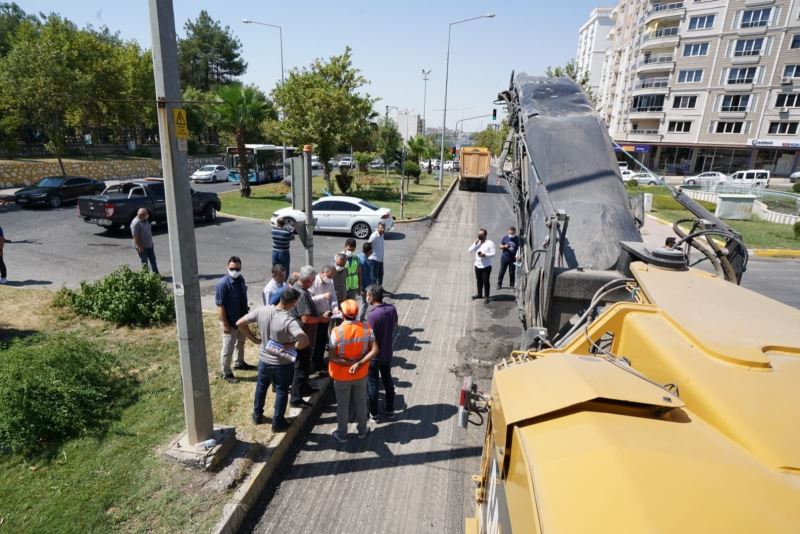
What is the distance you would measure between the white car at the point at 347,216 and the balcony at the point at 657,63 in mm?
45055

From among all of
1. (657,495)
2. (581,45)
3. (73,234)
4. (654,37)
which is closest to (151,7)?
(657,495)

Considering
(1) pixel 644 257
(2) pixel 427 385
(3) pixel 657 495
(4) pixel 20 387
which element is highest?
(1) pixel 644 257

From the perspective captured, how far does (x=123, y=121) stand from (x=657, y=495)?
150 ft

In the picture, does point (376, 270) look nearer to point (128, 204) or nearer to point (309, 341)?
point (309, 341)

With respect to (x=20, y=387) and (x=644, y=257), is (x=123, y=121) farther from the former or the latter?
(x=644, y=257)

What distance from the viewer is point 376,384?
545 centimetres

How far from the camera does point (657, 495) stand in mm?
1453

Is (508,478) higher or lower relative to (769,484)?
lower

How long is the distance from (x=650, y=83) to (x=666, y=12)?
21.7 feet

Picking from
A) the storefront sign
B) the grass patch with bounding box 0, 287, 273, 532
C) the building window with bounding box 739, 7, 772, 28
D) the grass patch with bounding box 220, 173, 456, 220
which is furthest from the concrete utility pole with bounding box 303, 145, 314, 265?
the building window with bounding box 739, 7, 772, 28

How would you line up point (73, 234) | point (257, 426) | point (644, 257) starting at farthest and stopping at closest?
point (73, 234), point (257, 426), point (644, 257)

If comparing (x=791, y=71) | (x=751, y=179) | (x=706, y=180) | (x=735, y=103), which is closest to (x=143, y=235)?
(x=706, y=180)

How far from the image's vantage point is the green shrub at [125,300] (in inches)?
295

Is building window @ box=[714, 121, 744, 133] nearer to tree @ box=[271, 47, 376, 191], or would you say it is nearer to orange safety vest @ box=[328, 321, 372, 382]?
tree @ box=[271, 47, 376, 191]
